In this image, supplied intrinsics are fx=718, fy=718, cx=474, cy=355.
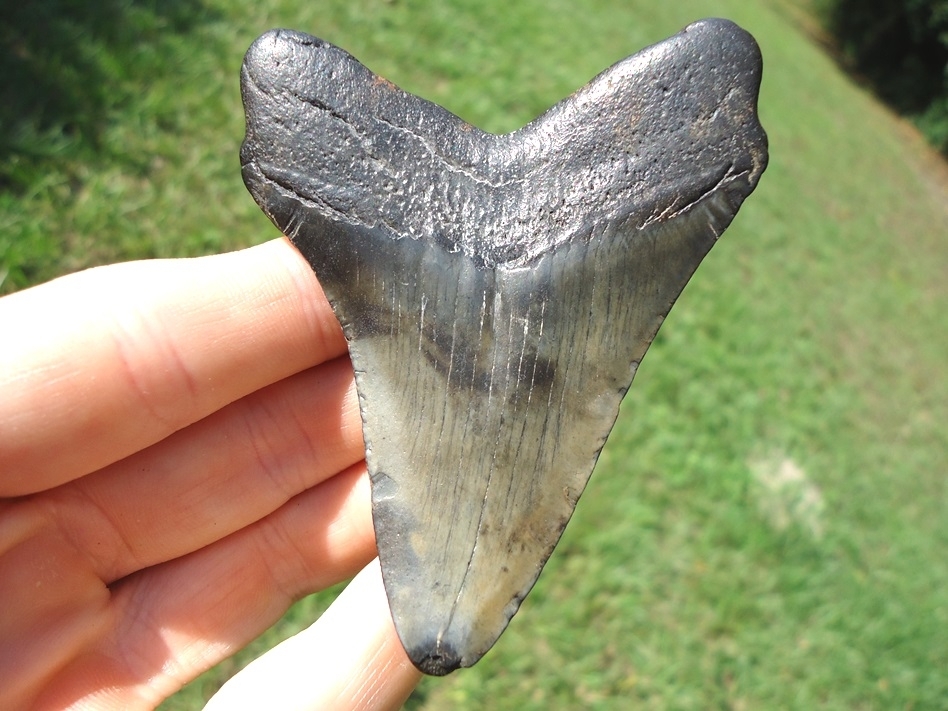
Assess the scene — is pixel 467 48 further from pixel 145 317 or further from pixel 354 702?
pixel 354 702

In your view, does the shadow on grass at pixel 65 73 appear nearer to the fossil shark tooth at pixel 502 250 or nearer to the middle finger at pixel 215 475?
the middle finger at pixel 215 475

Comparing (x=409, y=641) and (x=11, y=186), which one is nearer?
(x=409, y=641)

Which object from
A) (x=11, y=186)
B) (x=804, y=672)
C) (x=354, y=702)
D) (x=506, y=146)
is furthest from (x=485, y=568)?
(x=11, y=186)

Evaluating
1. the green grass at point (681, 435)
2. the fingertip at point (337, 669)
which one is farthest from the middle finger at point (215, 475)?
the green grass at point (681, 435)

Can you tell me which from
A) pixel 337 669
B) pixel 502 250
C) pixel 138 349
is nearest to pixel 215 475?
pixel 138 349

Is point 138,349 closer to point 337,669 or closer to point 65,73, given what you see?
point 337,669

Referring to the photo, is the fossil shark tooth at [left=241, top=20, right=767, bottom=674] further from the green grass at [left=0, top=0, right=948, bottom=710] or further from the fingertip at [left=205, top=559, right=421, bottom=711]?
the green grass at [left=0, top=0, right=948, bottom=710]

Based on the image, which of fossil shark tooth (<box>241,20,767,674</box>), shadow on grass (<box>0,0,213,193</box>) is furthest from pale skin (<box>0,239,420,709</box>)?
shadow on grass (<box>0,0,213,193</box>)
